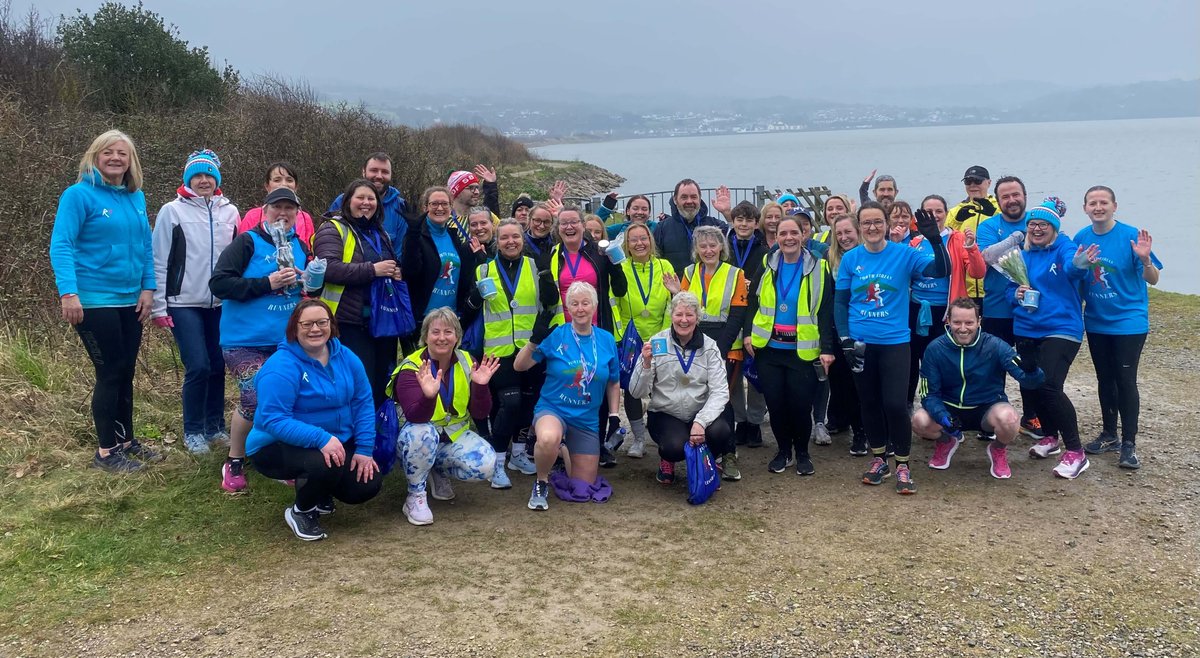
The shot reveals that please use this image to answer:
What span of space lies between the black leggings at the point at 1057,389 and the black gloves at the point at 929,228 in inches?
41.6

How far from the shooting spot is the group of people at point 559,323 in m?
4.86

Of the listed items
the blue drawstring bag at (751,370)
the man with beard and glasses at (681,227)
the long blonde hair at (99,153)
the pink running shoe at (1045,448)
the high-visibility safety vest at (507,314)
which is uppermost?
the long blonde hair at (99,153)

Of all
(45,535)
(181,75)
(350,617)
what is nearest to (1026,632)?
(350,617)

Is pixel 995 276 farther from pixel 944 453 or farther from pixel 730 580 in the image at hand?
pixel 730 580

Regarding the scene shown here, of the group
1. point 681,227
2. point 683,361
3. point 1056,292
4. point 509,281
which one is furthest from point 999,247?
point 509,281

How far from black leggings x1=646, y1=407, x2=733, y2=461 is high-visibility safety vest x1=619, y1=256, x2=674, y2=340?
76cm

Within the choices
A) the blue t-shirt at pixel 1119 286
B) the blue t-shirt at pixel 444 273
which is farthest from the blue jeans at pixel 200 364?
the blue t-shirt at pixel 1119 286

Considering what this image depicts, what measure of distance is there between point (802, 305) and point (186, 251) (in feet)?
13.7

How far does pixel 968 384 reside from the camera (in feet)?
17.8

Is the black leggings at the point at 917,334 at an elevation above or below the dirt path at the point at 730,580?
above

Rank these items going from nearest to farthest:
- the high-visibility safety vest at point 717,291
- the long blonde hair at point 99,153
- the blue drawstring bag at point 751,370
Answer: the long blonde hair at point 99,153 → the high-visibility safety vest at point 717,291 → the blue drawstring bag at point 751,370

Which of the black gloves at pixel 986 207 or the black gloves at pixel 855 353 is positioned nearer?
the black gloves at pixel 855 353

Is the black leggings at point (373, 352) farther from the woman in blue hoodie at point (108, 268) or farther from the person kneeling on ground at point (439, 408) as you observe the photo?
the woman in blue hoodie at point (108, 268)

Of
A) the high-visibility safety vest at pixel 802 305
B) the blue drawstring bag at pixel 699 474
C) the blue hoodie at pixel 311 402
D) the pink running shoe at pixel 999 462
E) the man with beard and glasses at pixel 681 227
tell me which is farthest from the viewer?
the man with beard and glasses at pixel 681 227
